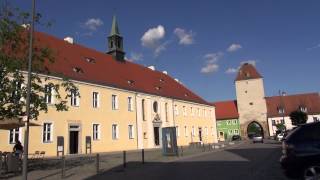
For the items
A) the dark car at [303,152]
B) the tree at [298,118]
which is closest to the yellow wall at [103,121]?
the tree at [298,118]

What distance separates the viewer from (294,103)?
93.6 meters

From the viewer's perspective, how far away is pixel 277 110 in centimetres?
9338

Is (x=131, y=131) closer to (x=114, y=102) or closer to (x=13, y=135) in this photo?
(x=114, y=102)

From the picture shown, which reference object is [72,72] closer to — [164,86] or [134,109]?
[134,109]

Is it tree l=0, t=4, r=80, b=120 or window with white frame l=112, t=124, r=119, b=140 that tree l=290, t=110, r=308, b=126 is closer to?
window with white frame l=112, t=124, r=119, b=140

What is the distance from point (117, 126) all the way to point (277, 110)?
5891cm

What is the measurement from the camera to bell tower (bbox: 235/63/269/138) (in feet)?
300

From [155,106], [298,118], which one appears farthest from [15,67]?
[298,118]

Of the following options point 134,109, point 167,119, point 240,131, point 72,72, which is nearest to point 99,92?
point 72,72

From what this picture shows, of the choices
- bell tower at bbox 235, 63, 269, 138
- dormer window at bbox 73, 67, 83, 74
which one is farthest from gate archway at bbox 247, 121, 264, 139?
dormer window at bbox 73, 67, 83, 74

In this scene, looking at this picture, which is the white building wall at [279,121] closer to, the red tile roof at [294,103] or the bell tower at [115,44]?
the red tile roof at [294,103]

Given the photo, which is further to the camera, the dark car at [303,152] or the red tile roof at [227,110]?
the red tile roof at [227,110]

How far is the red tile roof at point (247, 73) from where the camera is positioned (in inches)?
3715

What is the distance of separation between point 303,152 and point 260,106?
273ft
